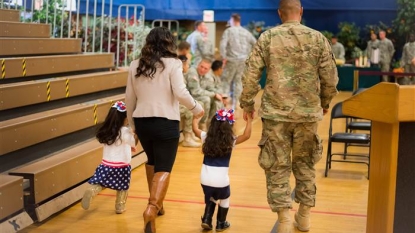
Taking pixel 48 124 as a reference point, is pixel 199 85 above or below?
above

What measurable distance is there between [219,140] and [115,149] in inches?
37.7

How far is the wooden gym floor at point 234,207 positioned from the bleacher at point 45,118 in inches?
8.7

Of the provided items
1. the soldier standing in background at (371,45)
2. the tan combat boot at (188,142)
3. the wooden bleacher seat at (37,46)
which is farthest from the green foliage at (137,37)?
the soldier standing in background at (371,45)

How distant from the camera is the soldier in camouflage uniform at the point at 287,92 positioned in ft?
15.3

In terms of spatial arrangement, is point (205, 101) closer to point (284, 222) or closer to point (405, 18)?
point (284, 222)

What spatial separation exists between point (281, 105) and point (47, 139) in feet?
7.87

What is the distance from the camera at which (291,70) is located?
4672 millimetres

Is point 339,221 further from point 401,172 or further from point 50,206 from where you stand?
point 50,206

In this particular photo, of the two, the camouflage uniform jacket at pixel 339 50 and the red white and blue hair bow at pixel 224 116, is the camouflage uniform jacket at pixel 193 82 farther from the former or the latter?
the camouflage uniform jacket at pixel 339 50

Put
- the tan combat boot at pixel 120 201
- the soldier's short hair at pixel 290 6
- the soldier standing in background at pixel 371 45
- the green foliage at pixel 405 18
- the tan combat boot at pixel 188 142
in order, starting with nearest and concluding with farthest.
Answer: the soldier's short hair at pixel 290 6
the tan combat boot at pixel 120 201
the tan combat boot at pixel 188 142
the soldier standing in background at pixel 371 45
the green foliage at pixel 405 18

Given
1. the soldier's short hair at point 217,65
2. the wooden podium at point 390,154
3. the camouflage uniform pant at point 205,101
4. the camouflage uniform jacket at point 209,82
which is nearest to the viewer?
the wooden podium at point 390,154

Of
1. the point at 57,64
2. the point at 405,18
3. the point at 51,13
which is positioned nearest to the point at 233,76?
the point at 51,13

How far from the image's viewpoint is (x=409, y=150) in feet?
12.6

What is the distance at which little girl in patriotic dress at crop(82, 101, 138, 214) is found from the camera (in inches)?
215
